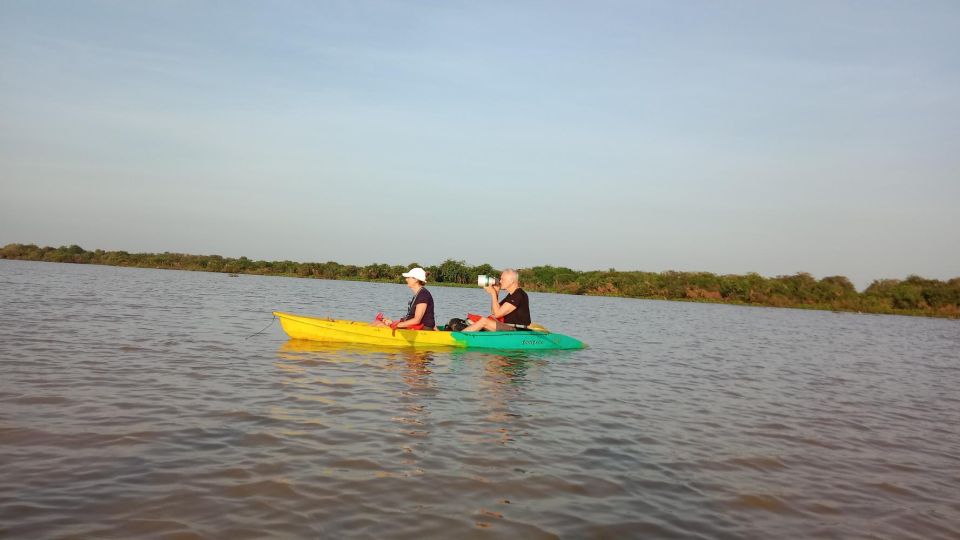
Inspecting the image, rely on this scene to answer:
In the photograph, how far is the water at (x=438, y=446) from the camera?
404cm

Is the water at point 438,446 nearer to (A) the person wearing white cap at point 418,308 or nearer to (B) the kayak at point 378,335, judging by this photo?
(B) the kayak at point 378,335

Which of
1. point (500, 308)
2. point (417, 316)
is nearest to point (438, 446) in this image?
point (417, 316)

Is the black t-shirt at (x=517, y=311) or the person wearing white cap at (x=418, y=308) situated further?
the black t-shirt at (x=517, y=311)

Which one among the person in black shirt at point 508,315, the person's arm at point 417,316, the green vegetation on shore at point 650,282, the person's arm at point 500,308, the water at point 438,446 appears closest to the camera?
the water at point 438,446

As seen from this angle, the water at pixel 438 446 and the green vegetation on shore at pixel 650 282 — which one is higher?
the green vegetation on shore at pixel 650 282

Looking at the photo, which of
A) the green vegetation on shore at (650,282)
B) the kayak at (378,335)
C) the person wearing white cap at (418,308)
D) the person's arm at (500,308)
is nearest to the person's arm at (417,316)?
the person wearing white cap at (418,308)

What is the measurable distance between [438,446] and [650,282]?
5429 cm

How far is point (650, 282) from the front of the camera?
57.4 meters

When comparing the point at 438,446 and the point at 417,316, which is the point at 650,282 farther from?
the point at 438,446

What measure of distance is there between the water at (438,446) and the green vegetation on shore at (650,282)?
43.3m

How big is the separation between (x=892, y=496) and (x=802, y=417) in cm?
327

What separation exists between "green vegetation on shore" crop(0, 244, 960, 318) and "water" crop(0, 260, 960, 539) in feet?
142

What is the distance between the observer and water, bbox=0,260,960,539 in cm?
404

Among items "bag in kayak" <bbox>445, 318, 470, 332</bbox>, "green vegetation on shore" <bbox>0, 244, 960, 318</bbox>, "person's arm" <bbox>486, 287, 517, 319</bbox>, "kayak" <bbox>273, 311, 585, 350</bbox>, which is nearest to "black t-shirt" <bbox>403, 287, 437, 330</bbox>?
"kayak" <bbox>273, 311, 585, 350</bbox>
